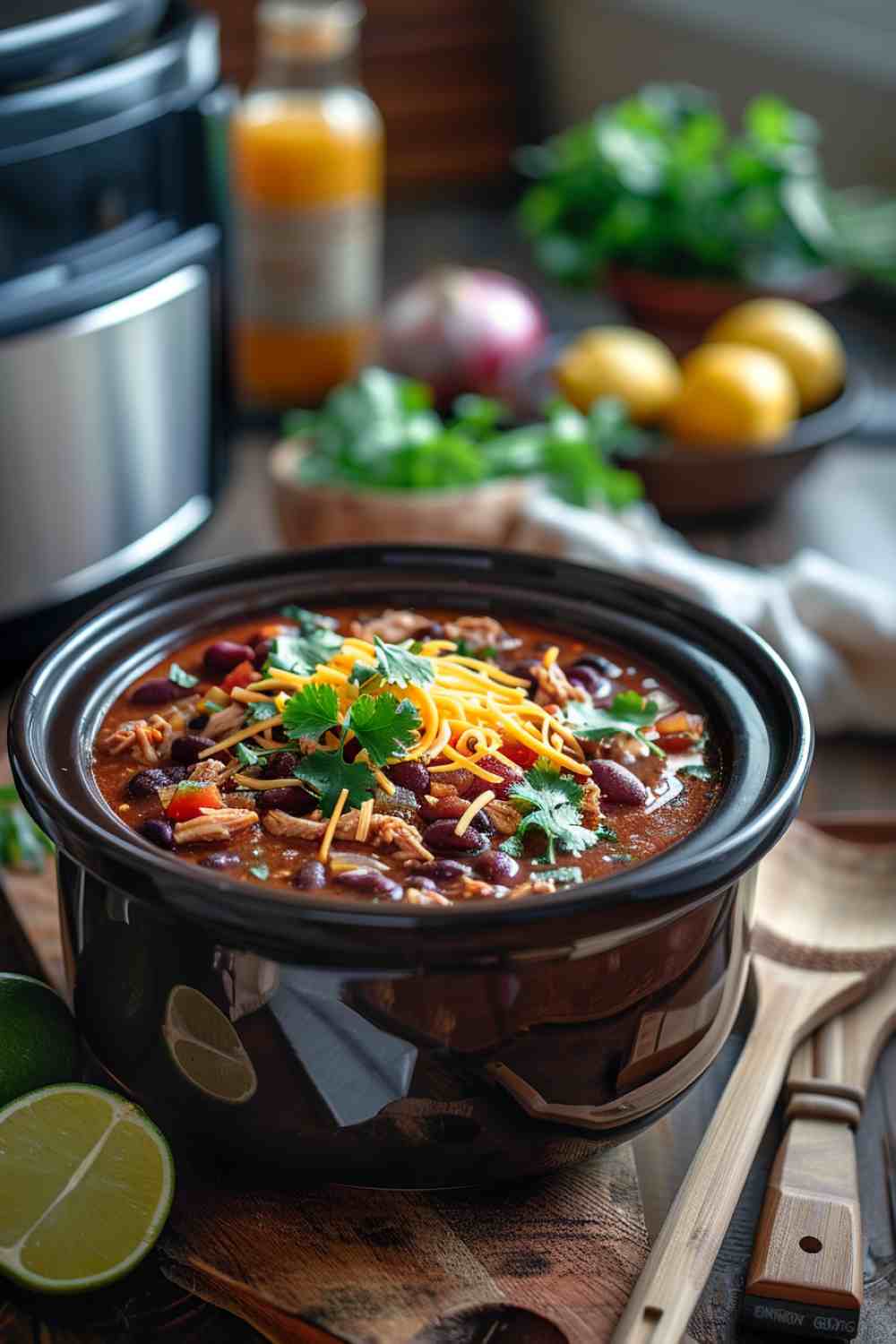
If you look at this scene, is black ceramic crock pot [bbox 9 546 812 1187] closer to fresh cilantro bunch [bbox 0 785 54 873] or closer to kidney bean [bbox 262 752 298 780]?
kidney bean [bbox 262 752 298 780]

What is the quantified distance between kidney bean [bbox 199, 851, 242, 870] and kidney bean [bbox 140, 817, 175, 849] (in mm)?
32

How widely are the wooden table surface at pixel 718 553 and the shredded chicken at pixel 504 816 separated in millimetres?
365

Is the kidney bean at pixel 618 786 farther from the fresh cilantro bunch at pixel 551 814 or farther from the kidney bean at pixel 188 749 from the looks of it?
the kidney bean at pixel 188 749

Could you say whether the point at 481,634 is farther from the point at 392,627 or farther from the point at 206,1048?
the point at 206,1048

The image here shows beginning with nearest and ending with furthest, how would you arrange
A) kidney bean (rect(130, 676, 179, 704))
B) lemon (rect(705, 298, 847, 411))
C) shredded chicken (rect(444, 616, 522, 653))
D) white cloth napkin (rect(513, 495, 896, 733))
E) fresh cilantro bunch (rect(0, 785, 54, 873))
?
kidney bean (rect(130, 676, 179, 704))
shredded chicken (rect(444, 616, 522, 653))
fresh cilantro bunch (rect(0, 785, 54, 873))
white cloth napkin (rect(513, 495, 896, 733))
lemon (rect(705, 298, 847, 411))

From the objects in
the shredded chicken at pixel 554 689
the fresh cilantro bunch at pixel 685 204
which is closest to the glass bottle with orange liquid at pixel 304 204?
the fresh cilantro bunch at pixel 685 204

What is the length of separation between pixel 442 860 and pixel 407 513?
1.31 m

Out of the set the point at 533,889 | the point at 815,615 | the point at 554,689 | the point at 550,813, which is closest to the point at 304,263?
the point at 815,615

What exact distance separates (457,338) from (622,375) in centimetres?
42

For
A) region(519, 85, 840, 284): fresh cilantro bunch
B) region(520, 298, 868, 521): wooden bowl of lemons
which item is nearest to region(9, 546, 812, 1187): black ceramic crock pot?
region(520, 298, 868, 521): wooden bowl of lemons

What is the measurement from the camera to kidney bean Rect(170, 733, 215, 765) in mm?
1497

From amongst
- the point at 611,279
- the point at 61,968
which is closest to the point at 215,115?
the point at 611,279

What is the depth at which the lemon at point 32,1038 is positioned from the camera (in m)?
1.45

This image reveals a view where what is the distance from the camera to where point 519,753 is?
150cm
